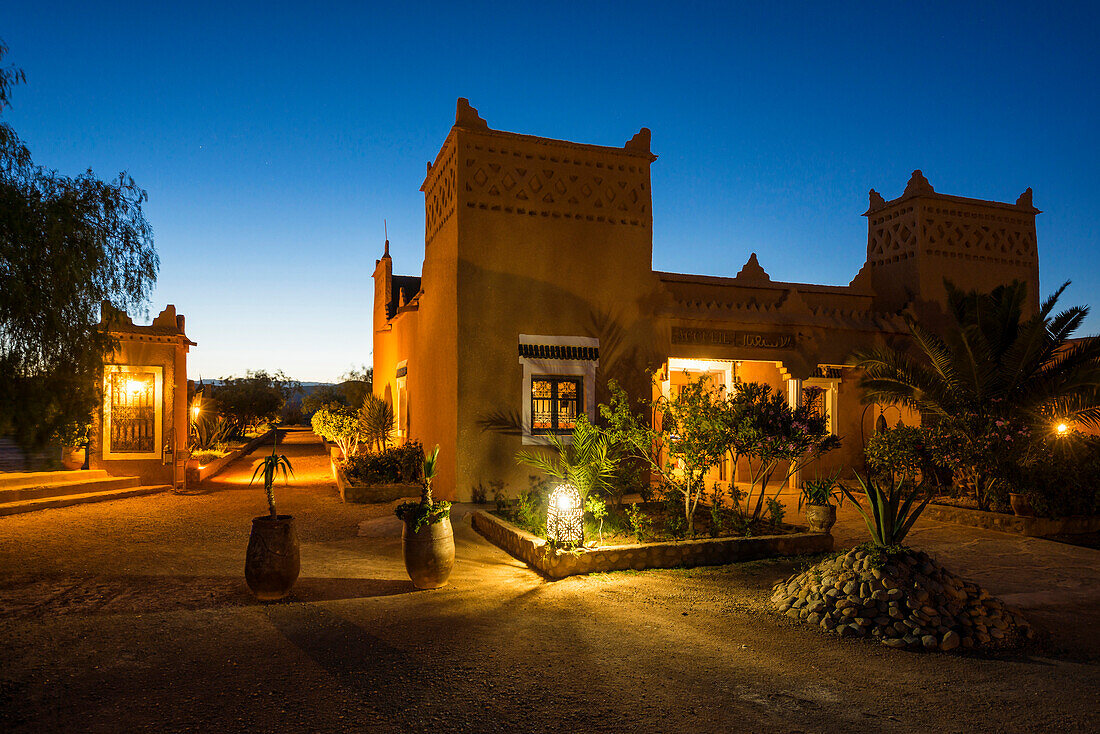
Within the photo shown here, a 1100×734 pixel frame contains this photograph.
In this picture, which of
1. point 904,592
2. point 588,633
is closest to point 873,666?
point 904,592

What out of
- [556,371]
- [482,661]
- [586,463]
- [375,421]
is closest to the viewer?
[482,661]

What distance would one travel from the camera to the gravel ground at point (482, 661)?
12.7ft

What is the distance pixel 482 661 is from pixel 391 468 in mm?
8843

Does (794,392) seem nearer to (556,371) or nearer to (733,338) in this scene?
(733,338)

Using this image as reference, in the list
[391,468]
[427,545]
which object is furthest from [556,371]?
[427,545]

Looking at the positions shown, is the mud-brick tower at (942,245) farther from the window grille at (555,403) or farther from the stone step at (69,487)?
the stone step at (69,487)

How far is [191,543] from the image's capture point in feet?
29.4

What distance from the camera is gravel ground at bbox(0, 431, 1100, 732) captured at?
12.7 feet

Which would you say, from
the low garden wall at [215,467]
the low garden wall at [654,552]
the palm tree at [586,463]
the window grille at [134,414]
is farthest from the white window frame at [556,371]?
the window grille at [134,414]

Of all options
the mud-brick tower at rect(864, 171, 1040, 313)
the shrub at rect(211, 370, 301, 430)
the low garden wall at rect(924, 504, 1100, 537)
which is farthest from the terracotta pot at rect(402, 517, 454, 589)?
the shrub at rect(211, 370, 301, 430)

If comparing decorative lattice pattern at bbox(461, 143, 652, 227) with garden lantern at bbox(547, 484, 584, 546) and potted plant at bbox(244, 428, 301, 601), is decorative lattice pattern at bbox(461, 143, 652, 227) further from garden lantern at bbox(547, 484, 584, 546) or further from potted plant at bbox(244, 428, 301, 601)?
potted plant at bbox(244, 428, 301, 601)

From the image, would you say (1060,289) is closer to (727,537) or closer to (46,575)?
(727,537)

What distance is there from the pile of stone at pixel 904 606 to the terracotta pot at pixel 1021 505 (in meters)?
5.29

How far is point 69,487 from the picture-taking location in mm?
12406
